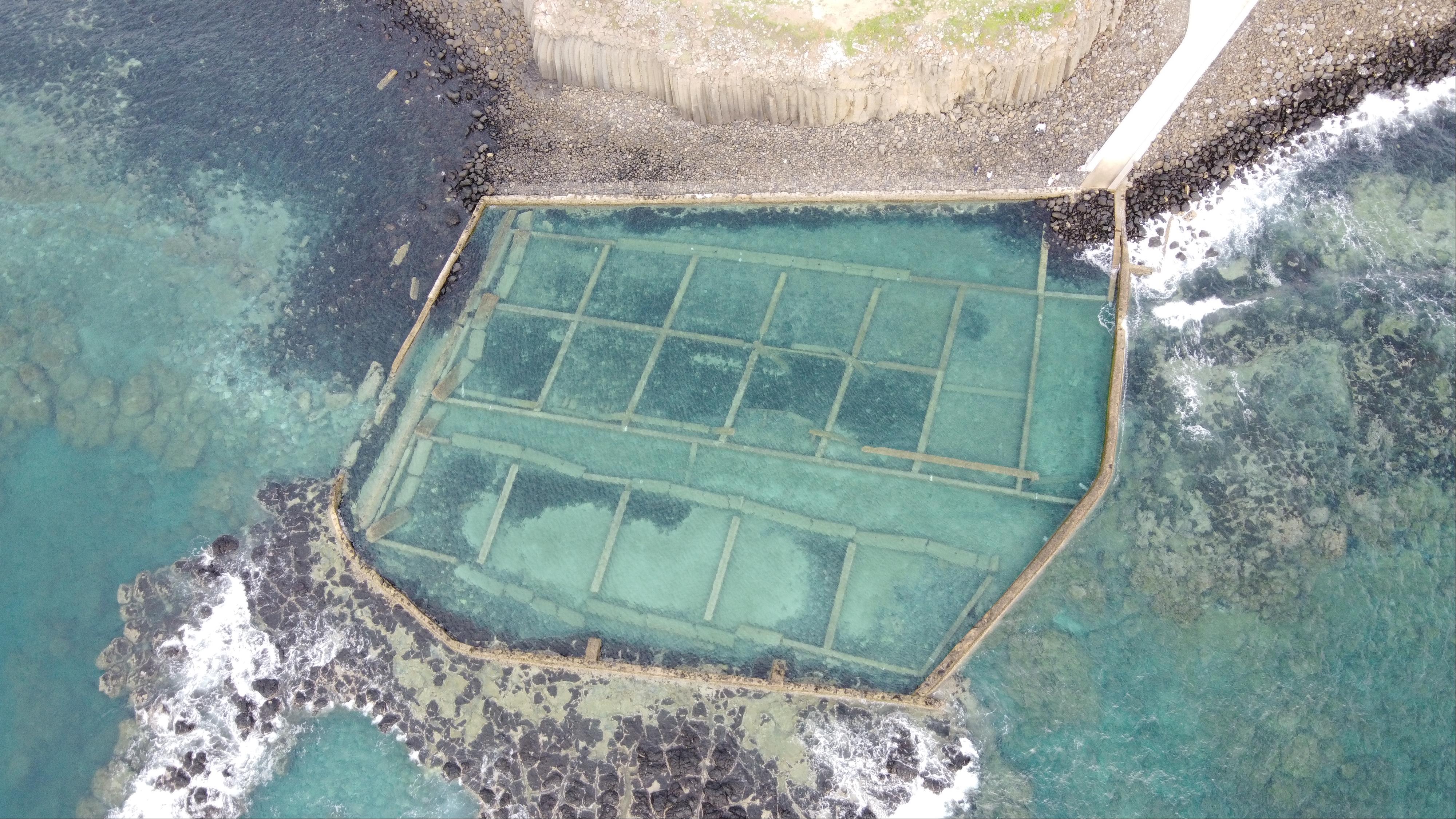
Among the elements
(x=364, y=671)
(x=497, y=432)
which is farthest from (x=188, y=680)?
(x=497, y=432)

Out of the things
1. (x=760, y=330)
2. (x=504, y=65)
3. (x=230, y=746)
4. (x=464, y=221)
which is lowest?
(x=230, y=746)

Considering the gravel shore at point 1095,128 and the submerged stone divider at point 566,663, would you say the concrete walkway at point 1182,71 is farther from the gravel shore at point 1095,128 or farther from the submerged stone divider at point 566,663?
the submerged stone divider at point 566,663

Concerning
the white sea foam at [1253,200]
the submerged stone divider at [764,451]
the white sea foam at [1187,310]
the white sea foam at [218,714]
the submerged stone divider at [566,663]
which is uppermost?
the white sea foam at [1253,200]

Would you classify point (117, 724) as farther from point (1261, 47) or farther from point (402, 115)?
point (1261, 47)

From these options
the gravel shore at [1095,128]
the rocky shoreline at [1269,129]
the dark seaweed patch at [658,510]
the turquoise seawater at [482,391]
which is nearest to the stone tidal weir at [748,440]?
the dark seaweed patch at [658,510]

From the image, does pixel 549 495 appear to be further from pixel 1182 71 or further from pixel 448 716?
pixel 1182 71

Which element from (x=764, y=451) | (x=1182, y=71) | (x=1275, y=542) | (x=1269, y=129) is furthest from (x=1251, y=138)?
(x=764, y=451)

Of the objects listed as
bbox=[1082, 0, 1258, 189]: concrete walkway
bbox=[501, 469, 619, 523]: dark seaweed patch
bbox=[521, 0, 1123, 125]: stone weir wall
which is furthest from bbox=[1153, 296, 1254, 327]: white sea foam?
bbox=[501, 469, 619, 523]: dark seaweed patch

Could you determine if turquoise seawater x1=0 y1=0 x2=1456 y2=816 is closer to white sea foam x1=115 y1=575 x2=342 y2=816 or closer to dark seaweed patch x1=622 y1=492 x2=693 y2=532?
white sea foam x1=115 y1=575 x2=342 y2=816
